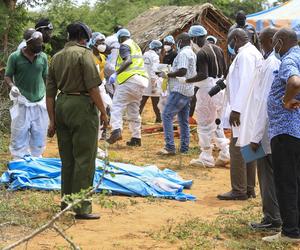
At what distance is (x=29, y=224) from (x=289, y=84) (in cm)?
265

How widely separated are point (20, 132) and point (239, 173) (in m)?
2.90

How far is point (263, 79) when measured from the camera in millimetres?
5426

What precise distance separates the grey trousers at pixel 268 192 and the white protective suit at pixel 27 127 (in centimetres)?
340

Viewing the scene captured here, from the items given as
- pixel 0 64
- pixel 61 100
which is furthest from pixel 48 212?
pixel 0 64

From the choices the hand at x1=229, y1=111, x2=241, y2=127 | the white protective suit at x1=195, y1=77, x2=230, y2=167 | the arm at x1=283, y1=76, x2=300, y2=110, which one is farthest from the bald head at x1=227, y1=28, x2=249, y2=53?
the arm at x1=283, y1=76, x2=300, y2=110

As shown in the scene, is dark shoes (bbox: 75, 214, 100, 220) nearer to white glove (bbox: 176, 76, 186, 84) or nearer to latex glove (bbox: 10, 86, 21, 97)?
latex glove (bbox: 10, 86, 21, 97)

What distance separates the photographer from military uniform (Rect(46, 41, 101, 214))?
5.79 metres

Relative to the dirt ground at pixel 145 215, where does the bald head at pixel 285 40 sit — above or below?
above

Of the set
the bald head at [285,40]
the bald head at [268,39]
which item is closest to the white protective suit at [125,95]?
the bald head at [268,39]

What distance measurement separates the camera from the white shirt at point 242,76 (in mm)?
6543

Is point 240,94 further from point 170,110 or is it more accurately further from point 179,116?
point 179,116

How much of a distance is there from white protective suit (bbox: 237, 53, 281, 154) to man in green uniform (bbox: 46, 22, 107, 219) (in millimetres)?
1401

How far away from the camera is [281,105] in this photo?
5004 mm

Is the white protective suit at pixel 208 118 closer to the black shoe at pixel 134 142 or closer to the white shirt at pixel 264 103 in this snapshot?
the black shoe at pixel 134 142
